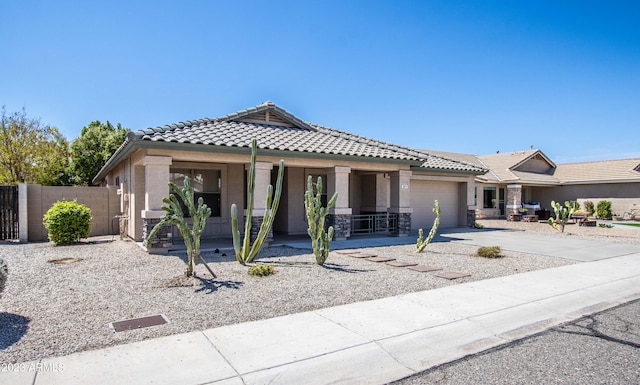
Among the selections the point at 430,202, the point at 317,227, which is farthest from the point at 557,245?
the point at 317,227

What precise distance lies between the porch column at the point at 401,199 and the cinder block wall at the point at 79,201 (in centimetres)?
1142

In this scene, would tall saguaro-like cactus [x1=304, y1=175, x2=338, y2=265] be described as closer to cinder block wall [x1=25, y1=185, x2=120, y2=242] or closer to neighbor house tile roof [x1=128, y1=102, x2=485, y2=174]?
neighbor house tile roof [x1=128, y1=102, x2=485, y2=174]

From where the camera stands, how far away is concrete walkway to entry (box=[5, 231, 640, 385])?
4.09 metres

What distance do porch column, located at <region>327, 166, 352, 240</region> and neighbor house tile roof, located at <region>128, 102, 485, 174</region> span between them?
2.61ft

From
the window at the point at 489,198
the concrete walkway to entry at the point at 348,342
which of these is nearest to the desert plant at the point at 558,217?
the window at the point at 489,198

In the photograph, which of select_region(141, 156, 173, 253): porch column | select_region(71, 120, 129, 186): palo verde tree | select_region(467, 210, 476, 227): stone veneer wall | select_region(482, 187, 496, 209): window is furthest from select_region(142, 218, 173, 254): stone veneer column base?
select_region(482, 187, 496, 209): window

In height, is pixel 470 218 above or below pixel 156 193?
below

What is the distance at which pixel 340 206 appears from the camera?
14.5 meters

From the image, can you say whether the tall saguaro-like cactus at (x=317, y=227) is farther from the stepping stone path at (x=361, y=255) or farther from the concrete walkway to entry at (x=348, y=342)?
the concrete walkway to entry at (x=348, y=342)

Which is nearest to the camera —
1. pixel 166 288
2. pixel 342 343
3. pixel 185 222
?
pixel 342 343

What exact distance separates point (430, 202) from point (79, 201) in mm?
15116

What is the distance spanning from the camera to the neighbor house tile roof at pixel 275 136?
12.1 m

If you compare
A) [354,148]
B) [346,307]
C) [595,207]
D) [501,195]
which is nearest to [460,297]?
[346,307]

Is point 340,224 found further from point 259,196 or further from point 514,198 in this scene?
point 514,198
